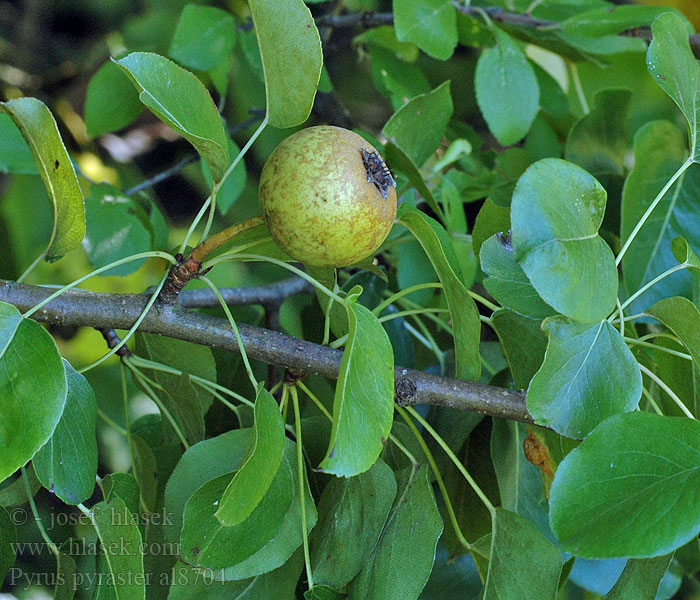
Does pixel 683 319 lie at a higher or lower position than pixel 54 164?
lower

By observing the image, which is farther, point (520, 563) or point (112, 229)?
point (112, 229)

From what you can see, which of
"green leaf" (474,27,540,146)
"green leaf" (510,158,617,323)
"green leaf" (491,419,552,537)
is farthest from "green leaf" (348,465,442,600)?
"green leaf" (474,27,540,146)

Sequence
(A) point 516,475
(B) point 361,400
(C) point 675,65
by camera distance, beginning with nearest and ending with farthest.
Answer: (B) point 361,400, (C) point 675,65, (A) point 516,475

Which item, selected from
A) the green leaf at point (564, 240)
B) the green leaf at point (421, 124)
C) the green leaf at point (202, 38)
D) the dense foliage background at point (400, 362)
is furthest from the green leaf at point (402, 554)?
the green leaf at point (202, 38)

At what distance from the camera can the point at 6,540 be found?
1.91 ft

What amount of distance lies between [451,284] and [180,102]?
219 mm

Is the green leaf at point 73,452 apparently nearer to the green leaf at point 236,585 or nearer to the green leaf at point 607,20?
the green leaf at point 236,585

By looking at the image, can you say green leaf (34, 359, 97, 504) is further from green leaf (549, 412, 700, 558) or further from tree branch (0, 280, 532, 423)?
green leaf (549, 412, 700, 558)

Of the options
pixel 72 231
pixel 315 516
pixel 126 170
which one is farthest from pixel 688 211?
pixel 126 170

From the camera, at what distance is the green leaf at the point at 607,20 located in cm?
83

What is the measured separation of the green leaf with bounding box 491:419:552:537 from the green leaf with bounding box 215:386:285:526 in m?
0.25

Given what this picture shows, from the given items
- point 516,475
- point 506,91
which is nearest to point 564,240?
point 516,475

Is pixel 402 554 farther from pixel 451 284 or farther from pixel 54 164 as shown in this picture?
pixel 54 164

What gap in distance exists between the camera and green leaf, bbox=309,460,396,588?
547mm
